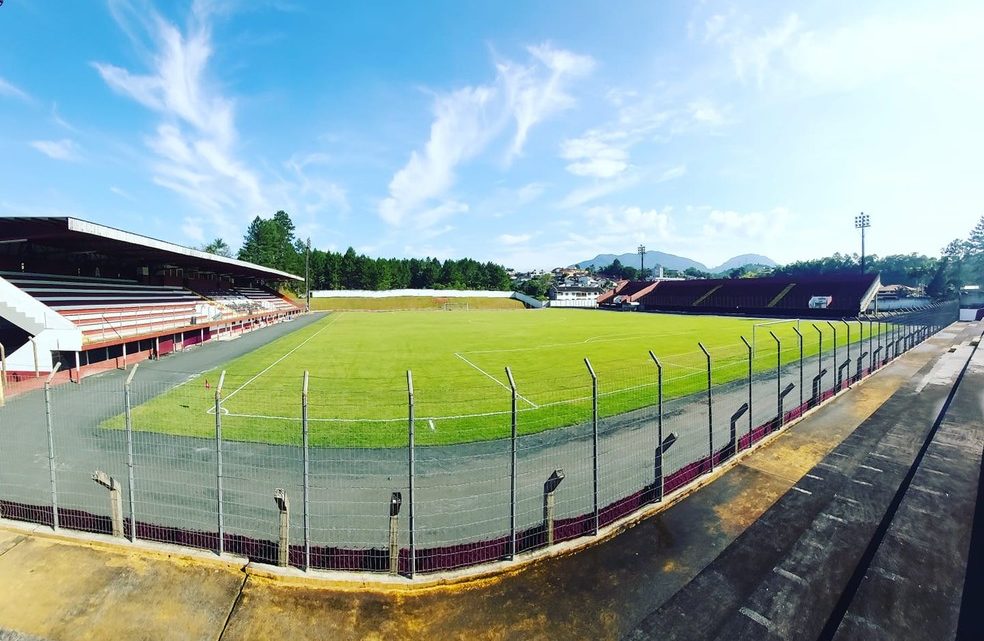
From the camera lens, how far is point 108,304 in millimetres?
A: 23547

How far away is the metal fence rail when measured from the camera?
5.66 m

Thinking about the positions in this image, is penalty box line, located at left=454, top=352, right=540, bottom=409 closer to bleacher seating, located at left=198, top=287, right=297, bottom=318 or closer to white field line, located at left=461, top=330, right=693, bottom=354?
white field line, located at left=461, top=330, right=693, bottom=354

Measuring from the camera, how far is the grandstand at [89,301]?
1731 centimetres

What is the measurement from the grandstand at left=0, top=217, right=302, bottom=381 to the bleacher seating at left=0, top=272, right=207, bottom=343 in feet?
0.21

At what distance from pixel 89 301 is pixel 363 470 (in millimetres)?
22958

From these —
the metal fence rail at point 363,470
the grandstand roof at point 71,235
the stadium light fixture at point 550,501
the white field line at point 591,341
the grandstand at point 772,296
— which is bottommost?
the metal fence rail at point 363,470

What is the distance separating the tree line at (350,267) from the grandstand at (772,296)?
4957 cm

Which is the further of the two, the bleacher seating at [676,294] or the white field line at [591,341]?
the bleacher seating at [676,294]

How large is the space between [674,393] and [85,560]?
46.2 feet

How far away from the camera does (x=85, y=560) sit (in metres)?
5.34

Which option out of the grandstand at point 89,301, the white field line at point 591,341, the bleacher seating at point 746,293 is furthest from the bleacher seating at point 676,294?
the grandstand at point 89,301

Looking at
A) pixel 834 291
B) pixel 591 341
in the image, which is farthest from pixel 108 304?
pixel 834 291

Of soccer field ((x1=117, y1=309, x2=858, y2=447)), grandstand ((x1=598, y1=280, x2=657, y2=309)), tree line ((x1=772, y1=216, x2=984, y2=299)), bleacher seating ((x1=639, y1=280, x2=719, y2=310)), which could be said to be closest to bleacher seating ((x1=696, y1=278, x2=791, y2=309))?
bleacher seating ((x1=639, y1=280, x2=719, y2=310))

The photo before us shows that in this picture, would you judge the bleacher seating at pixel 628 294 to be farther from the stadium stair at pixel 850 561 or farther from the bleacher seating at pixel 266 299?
the stadium stair at pixel 850 561
